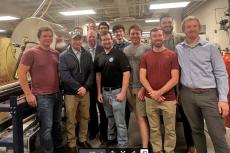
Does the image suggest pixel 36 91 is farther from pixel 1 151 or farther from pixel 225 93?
pixel 225 93

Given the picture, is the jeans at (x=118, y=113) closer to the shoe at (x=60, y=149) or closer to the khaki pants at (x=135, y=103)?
the khaki pants at (x=135, y=103)

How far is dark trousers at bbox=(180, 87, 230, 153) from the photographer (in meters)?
2.39

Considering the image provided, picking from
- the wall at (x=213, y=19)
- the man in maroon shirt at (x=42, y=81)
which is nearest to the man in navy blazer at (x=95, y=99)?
the man in maroon shirt at (x=42, y=81)

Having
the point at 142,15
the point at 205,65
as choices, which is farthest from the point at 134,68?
the point at 142,15

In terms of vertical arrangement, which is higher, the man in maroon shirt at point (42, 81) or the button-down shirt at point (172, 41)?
the button-down shirt at point (172, 41)

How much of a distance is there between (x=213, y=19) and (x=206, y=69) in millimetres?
6626

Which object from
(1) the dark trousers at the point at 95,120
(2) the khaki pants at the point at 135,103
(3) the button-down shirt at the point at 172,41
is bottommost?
(1) the dark trousers at the point at 95,120

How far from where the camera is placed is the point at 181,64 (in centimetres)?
265

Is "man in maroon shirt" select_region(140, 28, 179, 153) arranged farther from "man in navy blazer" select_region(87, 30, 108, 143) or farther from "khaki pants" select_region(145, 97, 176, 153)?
"man in navy blazer" select_region(87, 30, 108, 143)

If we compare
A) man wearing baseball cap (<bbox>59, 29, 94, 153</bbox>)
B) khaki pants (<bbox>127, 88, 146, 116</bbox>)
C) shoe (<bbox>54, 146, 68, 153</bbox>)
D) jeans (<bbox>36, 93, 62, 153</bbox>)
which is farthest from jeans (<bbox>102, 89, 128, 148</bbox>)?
shoe (<bbox>54, 146, 68, 153</bbox>)

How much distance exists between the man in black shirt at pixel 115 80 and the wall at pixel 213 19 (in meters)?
5.10

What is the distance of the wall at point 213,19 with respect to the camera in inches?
292

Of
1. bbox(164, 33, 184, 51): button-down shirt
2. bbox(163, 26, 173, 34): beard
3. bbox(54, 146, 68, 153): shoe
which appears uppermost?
bbox(163, 26, 173, 34): beard

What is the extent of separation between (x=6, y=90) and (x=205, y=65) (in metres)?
2.22
